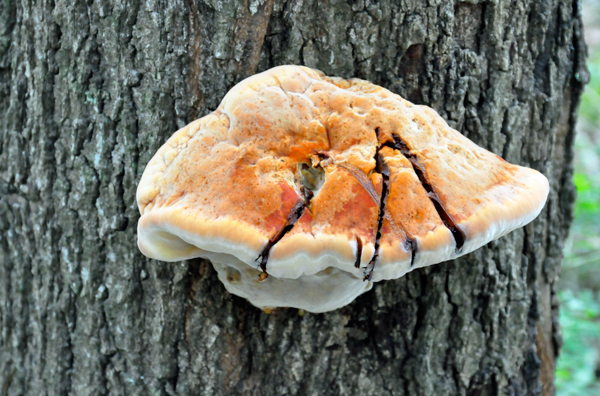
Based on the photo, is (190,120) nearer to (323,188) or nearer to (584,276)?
(323,188)

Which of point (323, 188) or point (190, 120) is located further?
point (190, 120)

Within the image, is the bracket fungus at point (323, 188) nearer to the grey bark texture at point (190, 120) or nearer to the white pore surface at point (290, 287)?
the white pore surface at point (290, 287)

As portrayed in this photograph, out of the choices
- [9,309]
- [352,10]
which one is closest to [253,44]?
[352,10]

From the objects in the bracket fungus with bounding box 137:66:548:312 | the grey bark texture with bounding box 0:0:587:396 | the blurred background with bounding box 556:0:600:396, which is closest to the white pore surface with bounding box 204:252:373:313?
the bracket fungus with bounding box 137:66:548:312

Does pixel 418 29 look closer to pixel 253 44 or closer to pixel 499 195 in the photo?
pixel 253 44

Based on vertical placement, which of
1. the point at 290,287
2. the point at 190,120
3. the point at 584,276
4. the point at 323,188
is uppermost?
the point at 190,120

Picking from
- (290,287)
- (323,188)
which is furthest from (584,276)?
(323,188)
